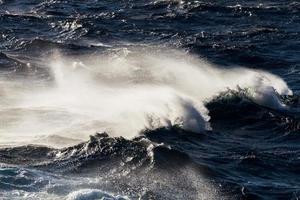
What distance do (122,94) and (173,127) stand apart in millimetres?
6124

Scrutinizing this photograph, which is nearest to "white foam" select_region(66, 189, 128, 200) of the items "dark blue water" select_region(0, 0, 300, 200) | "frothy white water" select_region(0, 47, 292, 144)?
"dark blue water" select_region(0, 0, 300, 200)

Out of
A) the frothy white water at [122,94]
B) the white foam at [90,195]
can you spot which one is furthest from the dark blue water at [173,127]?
the frothy white water at [122,94]

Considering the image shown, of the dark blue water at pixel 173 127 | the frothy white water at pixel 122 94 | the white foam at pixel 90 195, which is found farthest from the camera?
the frothy white water at pixel 122 94

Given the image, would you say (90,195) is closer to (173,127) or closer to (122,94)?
(173,127)

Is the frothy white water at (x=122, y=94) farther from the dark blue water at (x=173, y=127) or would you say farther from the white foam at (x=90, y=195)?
the white foam at (x=90, y=195)

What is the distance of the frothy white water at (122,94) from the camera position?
3406 cm

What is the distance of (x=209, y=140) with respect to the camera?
32812mm

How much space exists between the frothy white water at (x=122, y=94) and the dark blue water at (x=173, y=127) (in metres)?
0.87

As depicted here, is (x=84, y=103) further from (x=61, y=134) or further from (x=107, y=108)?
(x=61, y=134)

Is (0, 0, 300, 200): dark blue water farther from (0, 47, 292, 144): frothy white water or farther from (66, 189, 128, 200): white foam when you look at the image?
(0, 47, 292, 144): frothy white water

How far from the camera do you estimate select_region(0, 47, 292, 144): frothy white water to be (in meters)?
34.1

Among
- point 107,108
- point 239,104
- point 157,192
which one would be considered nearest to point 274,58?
point 239,104

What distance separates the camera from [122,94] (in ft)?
128

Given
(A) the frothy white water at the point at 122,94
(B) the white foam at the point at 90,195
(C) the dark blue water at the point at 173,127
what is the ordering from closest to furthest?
(B) the white foam at the point at 90,195
(C) the dark blue water at the point at 173,127
(A) the frothy white water at the point at 122,94
